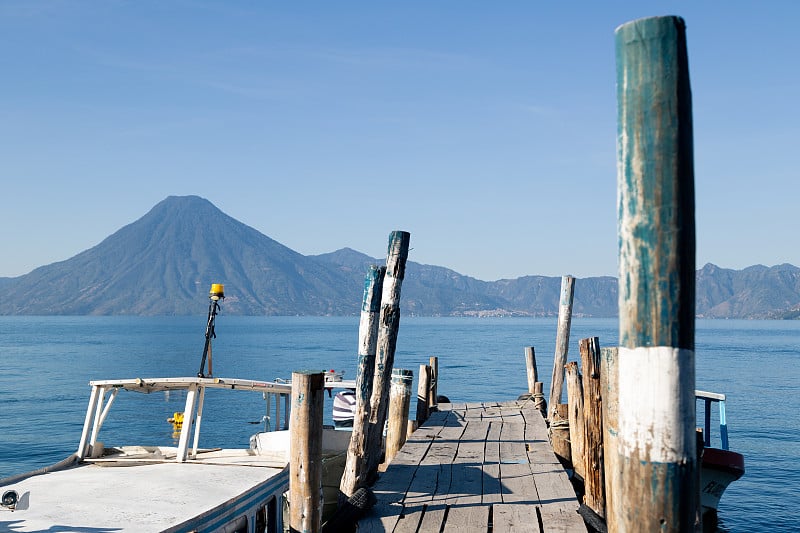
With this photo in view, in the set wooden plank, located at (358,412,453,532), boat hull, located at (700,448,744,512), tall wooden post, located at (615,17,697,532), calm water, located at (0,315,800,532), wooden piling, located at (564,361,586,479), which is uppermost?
tall wooden post, located at (615,17,697,532)

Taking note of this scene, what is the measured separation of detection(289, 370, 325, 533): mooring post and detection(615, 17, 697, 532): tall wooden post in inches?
188

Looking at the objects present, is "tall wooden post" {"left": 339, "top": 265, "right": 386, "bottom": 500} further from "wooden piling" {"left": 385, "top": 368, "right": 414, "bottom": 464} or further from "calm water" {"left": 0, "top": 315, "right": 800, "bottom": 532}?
"calm water" {"left": 0, "top": 315, "right": 800, "bottom": 532}

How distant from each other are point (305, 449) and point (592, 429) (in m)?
4.52

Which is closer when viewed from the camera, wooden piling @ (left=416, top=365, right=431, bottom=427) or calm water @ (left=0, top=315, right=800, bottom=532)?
wooden piling @ (left=416, top=365, right=431, bottom=427)

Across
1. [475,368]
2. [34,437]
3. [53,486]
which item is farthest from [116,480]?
[475,368]

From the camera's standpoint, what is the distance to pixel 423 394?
18781mm

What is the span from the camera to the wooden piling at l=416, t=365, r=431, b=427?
60.0 ft

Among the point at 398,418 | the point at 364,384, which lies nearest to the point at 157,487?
the point at 364,384

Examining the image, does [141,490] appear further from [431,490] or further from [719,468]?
[719,468]

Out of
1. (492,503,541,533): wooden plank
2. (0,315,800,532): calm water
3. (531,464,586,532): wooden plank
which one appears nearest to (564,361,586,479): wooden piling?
(531,464,586,532): wooden plank

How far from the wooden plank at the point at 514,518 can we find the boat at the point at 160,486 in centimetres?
310

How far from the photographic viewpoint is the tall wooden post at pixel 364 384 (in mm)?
11047

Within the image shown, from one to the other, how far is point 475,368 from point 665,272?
264 ft

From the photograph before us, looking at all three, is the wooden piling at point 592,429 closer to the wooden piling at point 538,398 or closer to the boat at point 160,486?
the boat at point 160,486
